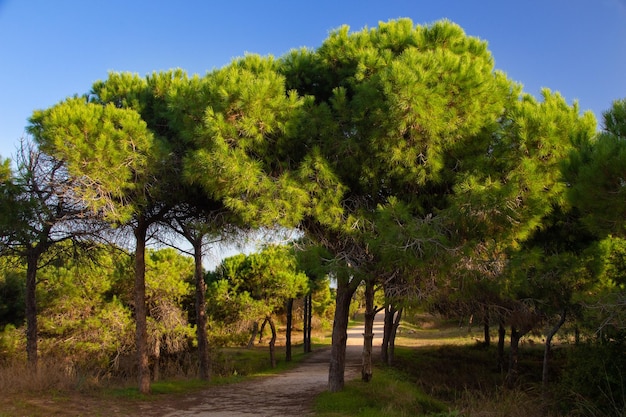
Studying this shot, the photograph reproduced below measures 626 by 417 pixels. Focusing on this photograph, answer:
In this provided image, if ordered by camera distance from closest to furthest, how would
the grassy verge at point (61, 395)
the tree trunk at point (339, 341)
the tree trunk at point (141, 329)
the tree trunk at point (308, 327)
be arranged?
the grassy verge at point (61, 395) → the tree trunk at point (339, 341) → the tree trunk at point (141, 329) → the tree trunk at point (308, 327)

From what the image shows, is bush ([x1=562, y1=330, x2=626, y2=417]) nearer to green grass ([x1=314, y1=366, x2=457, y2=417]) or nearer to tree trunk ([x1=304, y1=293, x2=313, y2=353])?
green grass ([x1=314, y1=366, x2=457, y2=417])

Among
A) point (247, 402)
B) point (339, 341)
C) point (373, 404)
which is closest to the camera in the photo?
point (373, 404)

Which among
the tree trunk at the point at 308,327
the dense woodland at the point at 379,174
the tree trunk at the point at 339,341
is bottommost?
the tree trunk at the point at 308,327

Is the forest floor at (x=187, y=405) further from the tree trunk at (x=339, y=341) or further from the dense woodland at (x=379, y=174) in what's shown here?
the dense woodland at (x=379, y=174)

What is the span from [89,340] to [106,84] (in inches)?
466

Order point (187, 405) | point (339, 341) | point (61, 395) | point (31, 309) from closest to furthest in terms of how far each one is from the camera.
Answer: point (61, 395)
point (187, 405)
point (339, 341)
point (31, 309)

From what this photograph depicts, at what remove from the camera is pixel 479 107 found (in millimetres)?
8844

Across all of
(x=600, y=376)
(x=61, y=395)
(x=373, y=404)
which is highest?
(x=600, y=376)

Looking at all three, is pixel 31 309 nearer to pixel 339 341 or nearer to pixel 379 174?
pixel 339 341

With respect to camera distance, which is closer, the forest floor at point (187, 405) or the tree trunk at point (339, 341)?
the forest floor at point (187, 405)

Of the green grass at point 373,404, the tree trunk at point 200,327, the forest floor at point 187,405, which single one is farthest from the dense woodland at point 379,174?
the tree trunk at point 200,327

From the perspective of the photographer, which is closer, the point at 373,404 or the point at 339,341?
the point at 373,404

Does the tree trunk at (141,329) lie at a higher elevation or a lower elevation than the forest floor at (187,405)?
higher

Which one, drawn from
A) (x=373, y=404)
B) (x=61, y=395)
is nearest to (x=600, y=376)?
(x=373, y=404)
